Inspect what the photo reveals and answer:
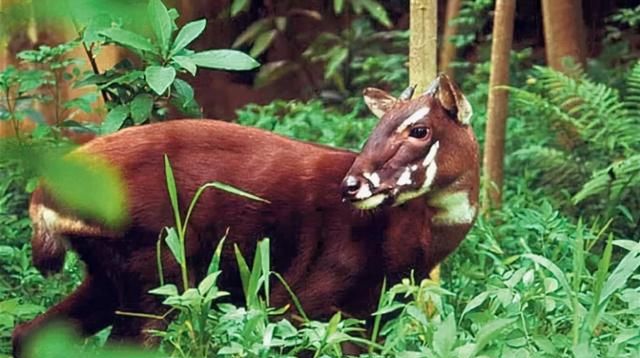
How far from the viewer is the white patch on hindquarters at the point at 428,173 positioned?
4.25 meters

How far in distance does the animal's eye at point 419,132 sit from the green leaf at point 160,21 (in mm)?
794

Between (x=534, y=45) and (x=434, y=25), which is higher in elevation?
(x=434, y=25)

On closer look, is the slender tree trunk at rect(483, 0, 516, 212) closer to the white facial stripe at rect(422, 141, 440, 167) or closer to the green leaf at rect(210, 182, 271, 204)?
the white facial stripe at rect(422, 141, 440, 167)

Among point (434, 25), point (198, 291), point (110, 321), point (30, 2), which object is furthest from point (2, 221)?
point (30, 2)

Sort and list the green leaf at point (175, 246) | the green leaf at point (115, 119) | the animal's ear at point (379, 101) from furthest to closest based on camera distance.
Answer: the green leaf at point (115, 119) < the animal's ear at point (379, 101) < the green leaf at point (175, 246)

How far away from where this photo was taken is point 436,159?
14.1ft

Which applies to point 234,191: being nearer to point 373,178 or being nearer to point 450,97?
point 373,178

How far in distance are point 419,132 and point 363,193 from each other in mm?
319

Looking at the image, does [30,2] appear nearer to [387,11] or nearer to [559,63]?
[559,63]

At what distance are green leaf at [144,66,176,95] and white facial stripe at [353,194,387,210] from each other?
656mm

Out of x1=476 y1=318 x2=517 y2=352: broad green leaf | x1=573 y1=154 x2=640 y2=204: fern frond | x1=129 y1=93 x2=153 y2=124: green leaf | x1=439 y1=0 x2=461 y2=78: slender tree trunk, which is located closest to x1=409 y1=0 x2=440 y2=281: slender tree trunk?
x1=129 y1=93 x2=153 y2=124: green leaf

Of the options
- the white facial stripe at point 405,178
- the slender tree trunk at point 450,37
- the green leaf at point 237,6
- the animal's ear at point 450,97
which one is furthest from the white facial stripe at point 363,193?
the slender tree trunk at point 450,37

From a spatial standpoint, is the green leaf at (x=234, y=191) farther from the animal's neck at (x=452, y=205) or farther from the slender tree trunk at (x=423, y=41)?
the slender tree trunk at (x=423, y=41)

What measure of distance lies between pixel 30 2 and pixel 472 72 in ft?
28.3
